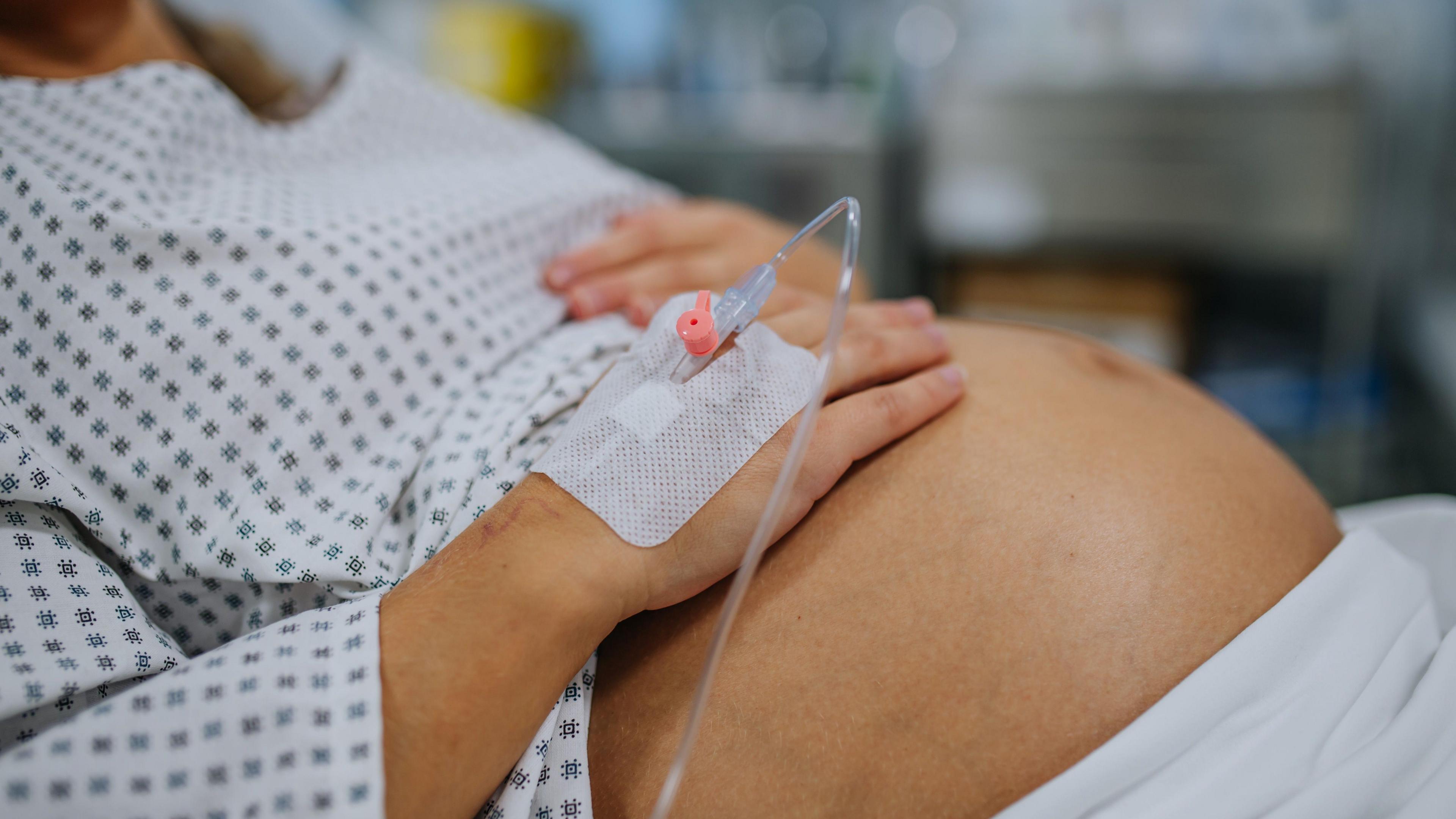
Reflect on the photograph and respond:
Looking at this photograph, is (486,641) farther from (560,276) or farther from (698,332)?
(560,276)

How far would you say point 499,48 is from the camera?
283 cm

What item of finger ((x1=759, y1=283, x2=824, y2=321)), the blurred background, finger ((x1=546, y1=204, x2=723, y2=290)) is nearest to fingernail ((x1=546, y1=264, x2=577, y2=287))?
finger ((x1=546, y1=204, x2=723, y2=290))

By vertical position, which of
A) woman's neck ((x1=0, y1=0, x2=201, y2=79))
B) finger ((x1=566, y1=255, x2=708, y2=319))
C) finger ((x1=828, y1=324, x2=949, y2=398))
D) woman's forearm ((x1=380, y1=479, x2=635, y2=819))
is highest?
woman's neck ((x1=0, y1=0, x2=201, y2=79))

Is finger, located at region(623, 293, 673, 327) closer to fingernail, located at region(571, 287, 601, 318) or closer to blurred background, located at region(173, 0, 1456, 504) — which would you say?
fingernail, located at region(571, 287, 601, 318)

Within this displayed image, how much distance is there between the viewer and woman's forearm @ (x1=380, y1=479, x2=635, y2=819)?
44 centimetres

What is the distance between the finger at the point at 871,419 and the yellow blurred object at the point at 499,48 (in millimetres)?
2605

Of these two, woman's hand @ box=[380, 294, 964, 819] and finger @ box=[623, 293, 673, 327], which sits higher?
finger @ box=[623, 293, 673, 327]

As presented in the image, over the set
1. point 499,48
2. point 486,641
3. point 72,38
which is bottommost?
point 486,641

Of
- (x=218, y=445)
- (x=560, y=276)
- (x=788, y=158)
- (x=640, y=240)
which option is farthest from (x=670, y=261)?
(x=788, y=158)

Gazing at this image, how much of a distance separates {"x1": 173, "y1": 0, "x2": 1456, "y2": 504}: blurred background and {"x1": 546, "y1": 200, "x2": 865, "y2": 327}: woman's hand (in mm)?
1433

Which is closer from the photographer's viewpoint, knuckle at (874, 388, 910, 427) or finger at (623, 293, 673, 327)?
knuckle at (874, 388, 910, 427)

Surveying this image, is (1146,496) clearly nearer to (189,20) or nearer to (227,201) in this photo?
(227,201)

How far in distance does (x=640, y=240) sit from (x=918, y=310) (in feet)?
1.09

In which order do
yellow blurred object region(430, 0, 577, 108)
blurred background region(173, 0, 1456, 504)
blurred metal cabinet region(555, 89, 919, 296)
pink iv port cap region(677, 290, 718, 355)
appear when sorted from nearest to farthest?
pink iv port cap region(677, 290, 718, 355), blurred background region(173, 0, 1456, 504), blurred metal cabinet region(555, 89, 919, 296), yellow blurred object region(430, 0, 577, 108)
